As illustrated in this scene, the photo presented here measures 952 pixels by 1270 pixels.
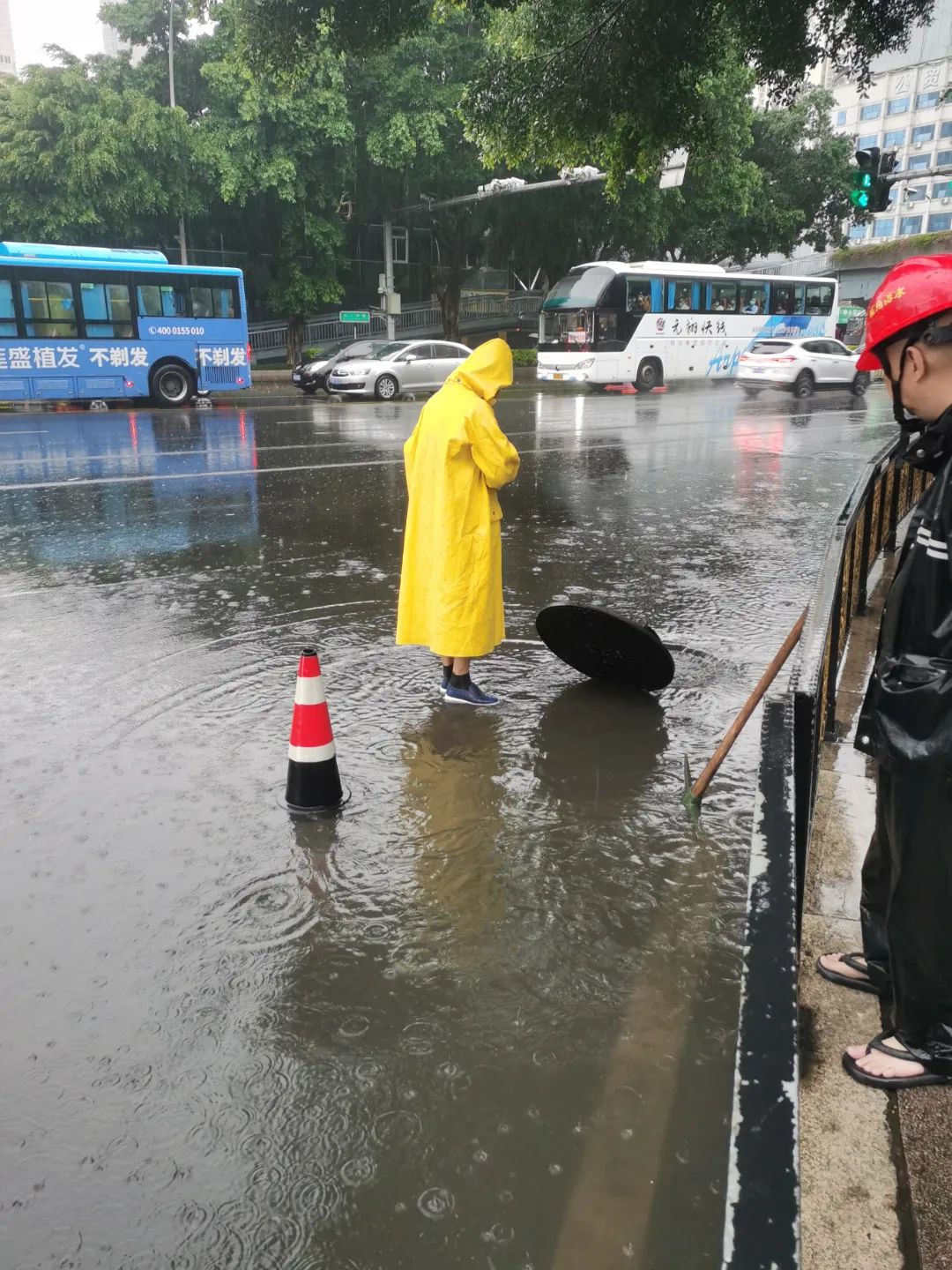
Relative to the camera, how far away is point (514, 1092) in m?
2.32

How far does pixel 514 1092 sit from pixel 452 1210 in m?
0.35

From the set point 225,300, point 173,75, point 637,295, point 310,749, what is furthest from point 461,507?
point 173,75

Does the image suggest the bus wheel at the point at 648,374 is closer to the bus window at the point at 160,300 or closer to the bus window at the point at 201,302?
the bus window at the point at 201,302

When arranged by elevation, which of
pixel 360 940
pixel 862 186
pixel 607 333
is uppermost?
pixel 862 186

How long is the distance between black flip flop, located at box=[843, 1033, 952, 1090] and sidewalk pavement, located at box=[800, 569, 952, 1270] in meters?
0.02

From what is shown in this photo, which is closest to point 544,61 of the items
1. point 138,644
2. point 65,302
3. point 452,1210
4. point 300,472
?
point 300,472

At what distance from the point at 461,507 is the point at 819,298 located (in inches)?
1184

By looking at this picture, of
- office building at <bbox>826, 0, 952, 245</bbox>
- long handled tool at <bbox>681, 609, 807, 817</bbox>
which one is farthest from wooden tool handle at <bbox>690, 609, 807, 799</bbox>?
office building at <bbox>826, 0, 952, 245</bbox>

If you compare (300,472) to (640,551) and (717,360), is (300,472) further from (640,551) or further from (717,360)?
(717,360)

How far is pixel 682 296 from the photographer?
89.4ft

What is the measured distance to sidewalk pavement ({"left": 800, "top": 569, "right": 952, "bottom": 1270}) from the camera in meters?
1.81

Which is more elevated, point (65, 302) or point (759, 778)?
point (65, 302)

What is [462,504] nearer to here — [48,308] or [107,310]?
[48,308]

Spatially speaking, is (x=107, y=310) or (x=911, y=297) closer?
(x=911, y=297)
